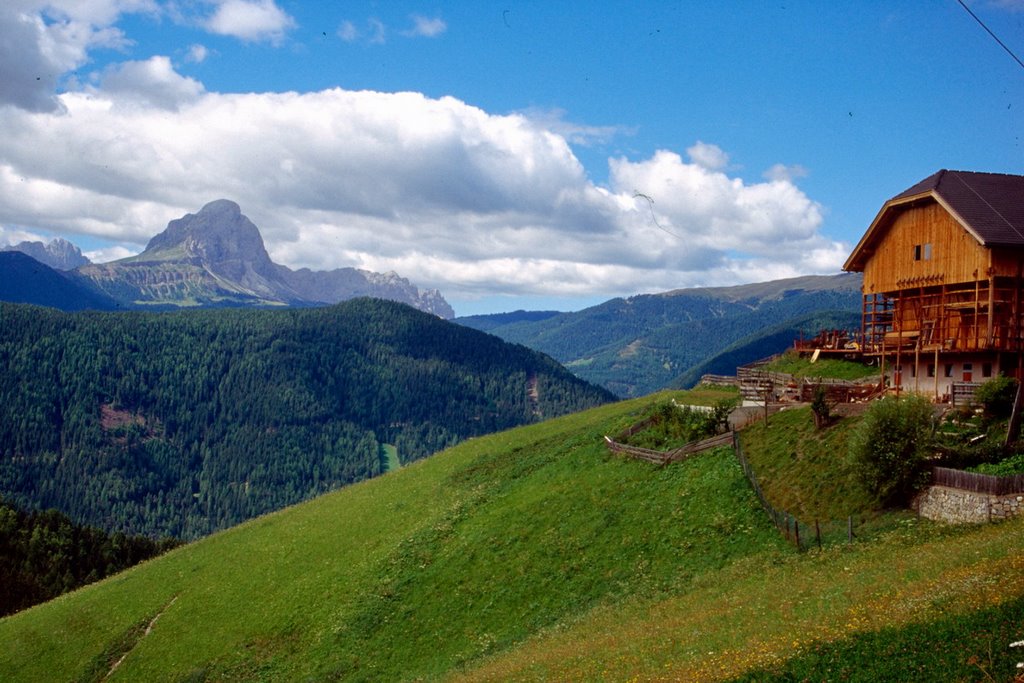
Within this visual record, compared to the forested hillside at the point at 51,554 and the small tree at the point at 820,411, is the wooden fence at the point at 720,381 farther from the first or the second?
the forested hillside at the point at 51,554

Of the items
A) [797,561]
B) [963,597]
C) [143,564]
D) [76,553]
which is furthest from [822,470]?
[76,553]

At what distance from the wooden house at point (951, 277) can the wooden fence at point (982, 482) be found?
34.8 ft

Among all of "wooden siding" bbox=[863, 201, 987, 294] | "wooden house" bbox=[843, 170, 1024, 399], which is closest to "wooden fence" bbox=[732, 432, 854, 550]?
"wooden house" bbox=[843, 170, 1024, 399]

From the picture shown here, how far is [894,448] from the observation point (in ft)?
108

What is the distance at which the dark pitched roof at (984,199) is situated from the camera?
Result: 45.1 m

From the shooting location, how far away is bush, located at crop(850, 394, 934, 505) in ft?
107

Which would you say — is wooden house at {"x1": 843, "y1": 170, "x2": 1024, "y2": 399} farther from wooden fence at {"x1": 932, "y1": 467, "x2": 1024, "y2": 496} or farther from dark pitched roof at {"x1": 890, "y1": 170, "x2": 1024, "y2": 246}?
wooden fence at {"x1": 932, "y1": 467, "x2": 1024, "y2": 496}

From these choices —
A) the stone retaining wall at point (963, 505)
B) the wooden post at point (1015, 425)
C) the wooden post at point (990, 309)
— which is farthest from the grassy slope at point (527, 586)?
the wooden post at point (990, 309)

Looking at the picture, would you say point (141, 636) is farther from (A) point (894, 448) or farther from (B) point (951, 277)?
(B) point (951, 277)

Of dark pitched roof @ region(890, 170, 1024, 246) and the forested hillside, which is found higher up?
dark pitched roof @ region(890, 170, 1024, 246)

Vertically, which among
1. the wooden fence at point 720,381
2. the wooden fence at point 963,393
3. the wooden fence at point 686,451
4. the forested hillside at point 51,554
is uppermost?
the wooden fence at point 963,393

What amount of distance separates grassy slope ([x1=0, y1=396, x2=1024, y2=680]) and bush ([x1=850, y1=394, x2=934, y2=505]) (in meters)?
2.58

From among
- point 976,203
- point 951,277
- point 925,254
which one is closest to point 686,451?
point 951,277

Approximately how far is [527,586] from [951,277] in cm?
3053
